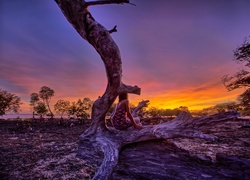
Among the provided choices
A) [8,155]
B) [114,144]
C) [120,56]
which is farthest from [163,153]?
[8,155]

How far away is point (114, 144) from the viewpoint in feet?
15.3

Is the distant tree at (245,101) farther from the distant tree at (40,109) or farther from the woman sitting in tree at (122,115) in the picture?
the distant tree at (40,109)

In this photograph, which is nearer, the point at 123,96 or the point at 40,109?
the point at 123,96

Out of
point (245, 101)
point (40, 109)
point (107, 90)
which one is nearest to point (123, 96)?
point (107, 90)

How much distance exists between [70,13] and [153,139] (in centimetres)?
420

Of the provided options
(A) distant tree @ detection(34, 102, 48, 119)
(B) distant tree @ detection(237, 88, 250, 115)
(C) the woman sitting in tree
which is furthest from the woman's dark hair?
(A) distant tree @ detection(34, 102, 48, 119)

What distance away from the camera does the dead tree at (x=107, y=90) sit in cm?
461

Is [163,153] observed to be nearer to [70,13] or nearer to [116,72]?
[116,72]

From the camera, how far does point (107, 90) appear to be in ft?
18.3

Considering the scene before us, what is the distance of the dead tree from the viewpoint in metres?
4.61

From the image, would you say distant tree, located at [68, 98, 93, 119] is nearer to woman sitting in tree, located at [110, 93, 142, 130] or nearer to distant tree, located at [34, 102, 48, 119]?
distant tree, located at [34, 102, 48, 119]

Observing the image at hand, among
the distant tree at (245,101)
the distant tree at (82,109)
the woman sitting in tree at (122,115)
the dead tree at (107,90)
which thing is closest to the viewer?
the dead tree at (107,90)

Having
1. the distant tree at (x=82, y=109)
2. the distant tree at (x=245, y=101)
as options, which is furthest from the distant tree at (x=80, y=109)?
the distant tree at (x=245, y=101)

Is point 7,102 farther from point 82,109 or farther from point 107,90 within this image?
point 107,90
